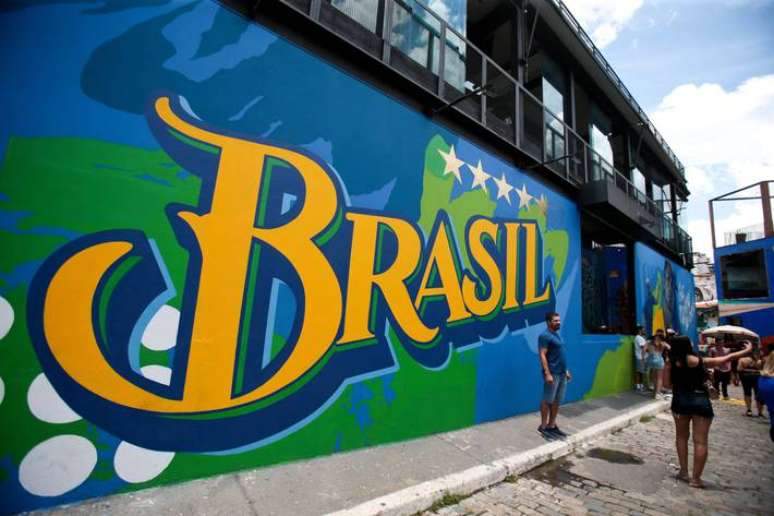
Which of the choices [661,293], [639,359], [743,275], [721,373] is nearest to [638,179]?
[661,293]

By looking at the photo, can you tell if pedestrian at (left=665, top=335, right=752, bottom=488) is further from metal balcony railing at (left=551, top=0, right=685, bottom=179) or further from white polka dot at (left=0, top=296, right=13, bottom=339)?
metal balcony railing at (left=551, top=0, right=685, bottom=179)

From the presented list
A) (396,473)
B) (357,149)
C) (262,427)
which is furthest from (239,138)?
(396,473)

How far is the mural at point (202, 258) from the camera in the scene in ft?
8.55

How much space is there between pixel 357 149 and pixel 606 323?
38.7ft

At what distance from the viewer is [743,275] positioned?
25422 mm

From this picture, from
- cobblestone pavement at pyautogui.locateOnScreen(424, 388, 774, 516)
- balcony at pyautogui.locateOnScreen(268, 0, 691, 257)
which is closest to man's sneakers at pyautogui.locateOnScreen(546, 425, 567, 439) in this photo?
cobblestone pavement at pyautogui.locateOnScreen(424, 388, 774, 516)

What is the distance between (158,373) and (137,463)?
0.68 metres

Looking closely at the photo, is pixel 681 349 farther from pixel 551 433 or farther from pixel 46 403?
pixel 46 403

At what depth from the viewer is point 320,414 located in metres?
3.90

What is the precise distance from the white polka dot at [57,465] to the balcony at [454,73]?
177 inches

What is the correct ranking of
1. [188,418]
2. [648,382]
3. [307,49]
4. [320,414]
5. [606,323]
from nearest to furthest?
1. [188,418]
2. [320,414]
3. [307,49]
4. [648,382]
5. [606,323]

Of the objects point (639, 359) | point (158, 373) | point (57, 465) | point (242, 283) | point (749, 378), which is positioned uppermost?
point (242, 283)

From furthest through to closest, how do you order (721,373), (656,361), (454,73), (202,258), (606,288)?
(606,288) < (721,373) < (656,361) < (454,73) < (202,258)

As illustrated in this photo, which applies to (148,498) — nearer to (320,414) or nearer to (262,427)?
(262,427)
